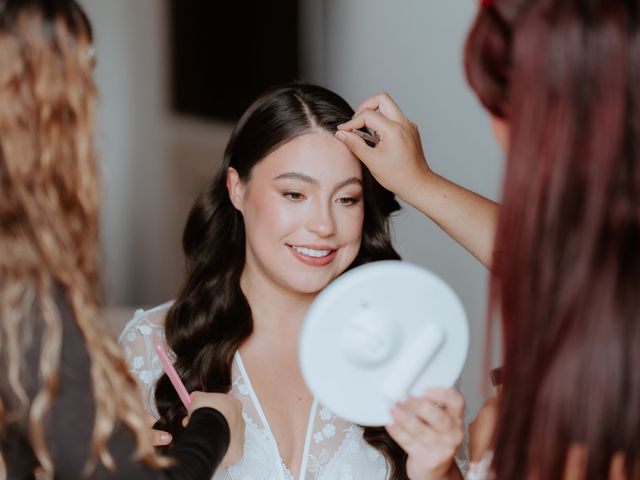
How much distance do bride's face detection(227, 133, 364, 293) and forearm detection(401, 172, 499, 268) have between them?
0.14 metres

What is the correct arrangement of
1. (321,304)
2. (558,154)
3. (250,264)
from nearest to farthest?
1. (558,154)
2. (321,304)
3. (250,264)

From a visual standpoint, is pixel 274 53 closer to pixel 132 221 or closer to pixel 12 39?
pixel 132 221

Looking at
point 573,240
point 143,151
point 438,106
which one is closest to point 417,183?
point 573,240

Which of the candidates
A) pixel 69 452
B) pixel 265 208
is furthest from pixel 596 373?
pixel 265 208

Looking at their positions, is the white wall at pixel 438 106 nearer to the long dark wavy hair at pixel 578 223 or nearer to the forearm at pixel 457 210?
the forearm at pixel 457 210

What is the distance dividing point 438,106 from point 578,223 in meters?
1.81

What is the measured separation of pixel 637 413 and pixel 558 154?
297mm

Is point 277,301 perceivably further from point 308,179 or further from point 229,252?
point 308,179

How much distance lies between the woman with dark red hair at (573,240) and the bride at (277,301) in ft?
2.41

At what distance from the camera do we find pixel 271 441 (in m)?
1.73

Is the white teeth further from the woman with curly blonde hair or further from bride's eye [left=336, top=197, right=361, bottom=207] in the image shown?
the woman with curly blonde hair

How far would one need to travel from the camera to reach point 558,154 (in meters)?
1.00

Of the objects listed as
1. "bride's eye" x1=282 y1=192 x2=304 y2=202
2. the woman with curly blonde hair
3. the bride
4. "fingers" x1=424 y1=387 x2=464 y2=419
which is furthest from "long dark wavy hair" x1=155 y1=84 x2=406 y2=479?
the woman with curly blonde hair

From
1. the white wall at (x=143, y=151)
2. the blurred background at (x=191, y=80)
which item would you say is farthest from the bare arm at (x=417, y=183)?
the white wall at (x=143, y=151)
